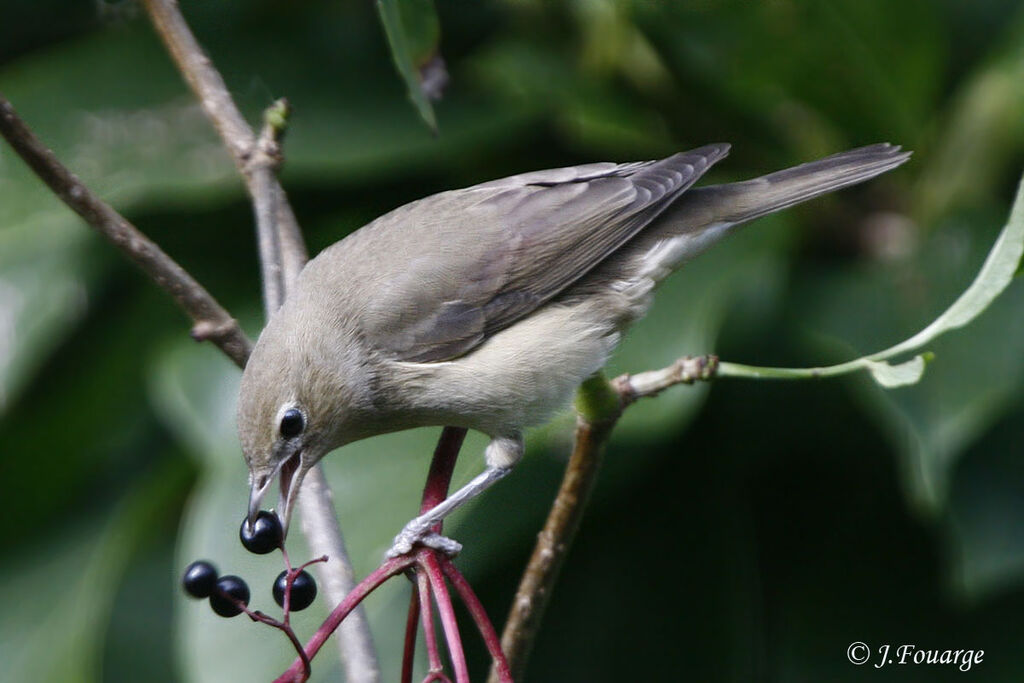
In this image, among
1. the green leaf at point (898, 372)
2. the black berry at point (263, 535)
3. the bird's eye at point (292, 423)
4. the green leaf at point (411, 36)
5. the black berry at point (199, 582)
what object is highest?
the green leaf at point (411, 36)

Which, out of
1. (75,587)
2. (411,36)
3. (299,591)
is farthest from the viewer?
(75,587)

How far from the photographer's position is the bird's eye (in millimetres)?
1945

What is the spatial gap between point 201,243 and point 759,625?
196cm

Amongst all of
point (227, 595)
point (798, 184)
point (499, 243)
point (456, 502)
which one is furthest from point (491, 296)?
point (227, 595)

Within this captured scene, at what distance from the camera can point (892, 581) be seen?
3.24 meters

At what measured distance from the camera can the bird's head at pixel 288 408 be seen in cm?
191

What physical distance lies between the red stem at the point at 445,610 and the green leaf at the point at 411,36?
0.66 meters

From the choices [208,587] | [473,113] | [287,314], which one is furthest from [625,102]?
[208,587]

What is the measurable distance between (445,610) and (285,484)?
1.98 feet

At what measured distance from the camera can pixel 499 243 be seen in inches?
89.7

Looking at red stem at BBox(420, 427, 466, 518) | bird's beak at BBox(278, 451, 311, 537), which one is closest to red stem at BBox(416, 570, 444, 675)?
red stem at BBox(420, 427, 466, 518)

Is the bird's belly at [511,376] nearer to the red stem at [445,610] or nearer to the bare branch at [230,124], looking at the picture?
the bare branch at [230,124]

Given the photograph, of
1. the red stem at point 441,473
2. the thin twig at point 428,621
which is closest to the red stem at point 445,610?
the thin twig at point 428,621

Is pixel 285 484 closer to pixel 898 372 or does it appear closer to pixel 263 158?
pixel 263 158
